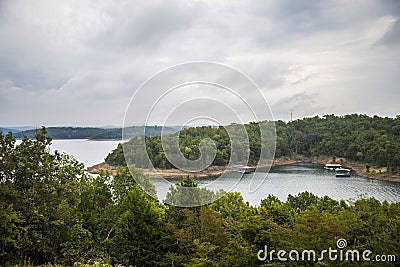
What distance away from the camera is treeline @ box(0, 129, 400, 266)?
376 inches

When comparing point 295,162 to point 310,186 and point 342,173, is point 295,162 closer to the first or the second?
point 342,173

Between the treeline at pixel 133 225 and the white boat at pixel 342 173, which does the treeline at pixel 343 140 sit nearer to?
the white boat at pixel 342 173

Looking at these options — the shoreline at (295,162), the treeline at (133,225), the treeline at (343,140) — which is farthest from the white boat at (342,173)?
the treeline at (133,225)

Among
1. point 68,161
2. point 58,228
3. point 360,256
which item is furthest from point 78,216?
point 360,256

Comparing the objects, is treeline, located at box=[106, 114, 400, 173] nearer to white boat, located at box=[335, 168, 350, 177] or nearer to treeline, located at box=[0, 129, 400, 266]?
white boat, located at box=[335, 168, 350, 177]

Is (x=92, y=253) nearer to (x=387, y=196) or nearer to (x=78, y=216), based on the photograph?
(x=78, y=216)

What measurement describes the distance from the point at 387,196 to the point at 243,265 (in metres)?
22.7

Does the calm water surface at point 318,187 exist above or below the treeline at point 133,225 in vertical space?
below

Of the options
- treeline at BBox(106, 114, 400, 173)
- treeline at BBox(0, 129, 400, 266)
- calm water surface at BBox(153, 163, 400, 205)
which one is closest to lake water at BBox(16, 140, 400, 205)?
calm water surface at BBox(153, 163, 400, 205)

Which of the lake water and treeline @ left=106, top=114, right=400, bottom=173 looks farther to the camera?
treeline @ left=106, top=114, right=400, bottom=173

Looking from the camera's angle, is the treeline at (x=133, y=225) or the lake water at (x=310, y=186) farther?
the lake water at (x=310, y=186)

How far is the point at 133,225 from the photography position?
11.4m

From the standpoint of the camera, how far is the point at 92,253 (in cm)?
1101

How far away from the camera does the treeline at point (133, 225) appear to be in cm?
956
